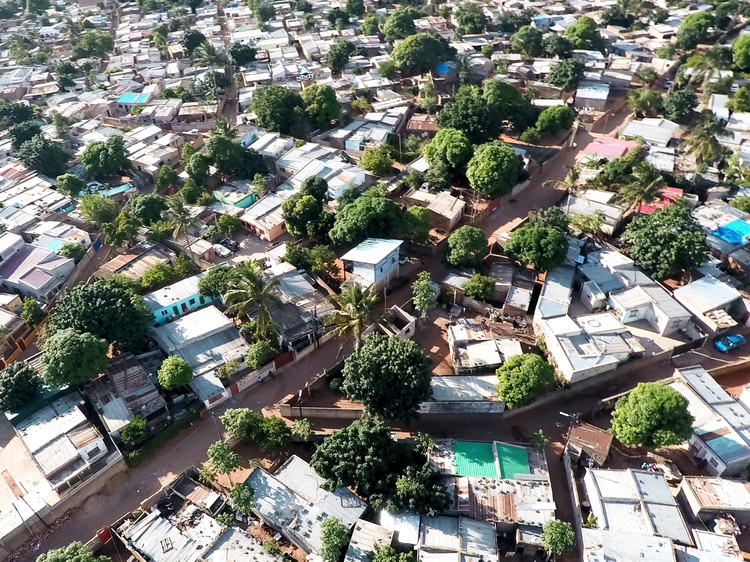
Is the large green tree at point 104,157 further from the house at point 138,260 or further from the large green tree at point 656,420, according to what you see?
the large green tree at point 656,420

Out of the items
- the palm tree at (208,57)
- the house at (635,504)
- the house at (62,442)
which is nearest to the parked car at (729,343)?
the house at (635,504)

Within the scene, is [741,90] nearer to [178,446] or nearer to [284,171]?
[284,171]

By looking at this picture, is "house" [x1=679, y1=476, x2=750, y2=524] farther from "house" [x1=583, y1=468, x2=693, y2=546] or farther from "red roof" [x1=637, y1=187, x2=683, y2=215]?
"red roof" [x1=637, y1=187, x2=683, y2=215]

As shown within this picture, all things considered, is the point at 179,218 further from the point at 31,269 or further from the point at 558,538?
the point at 558,538

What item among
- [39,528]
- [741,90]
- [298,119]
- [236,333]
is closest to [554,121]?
[741,90]

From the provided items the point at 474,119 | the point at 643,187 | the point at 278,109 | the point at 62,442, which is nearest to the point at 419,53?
the point at 474,119

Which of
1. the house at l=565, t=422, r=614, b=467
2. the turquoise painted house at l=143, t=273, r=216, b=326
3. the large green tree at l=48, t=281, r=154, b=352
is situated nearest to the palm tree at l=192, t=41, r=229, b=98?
the turquoise painted house at l=143, t=273, r=216, b=326
